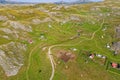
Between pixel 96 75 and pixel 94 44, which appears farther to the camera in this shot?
pixel 94 44

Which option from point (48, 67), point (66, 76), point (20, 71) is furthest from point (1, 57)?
point (66, 76)

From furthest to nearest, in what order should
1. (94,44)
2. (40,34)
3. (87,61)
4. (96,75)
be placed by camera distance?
(40,34)
(94,44)
(87,61)
(96,75)

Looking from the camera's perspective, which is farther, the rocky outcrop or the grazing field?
the grazing field

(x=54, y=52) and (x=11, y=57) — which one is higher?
(x=11, y=57)

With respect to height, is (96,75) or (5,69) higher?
(5,69)

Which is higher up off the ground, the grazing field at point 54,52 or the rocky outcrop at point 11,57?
the rocky outcrop at point 11,57

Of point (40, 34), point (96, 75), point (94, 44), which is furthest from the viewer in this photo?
point (40, 34)

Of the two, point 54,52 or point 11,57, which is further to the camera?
point 54,52

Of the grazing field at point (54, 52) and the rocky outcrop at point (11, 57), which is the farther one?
the grazing field at point (54, 52)

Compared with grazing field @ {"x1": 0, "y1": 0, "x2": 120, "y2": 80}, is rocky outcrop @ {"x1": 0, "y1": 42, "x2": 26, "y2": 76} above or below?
above

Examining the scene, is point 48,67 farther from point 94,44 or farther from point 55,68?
point 94,44
